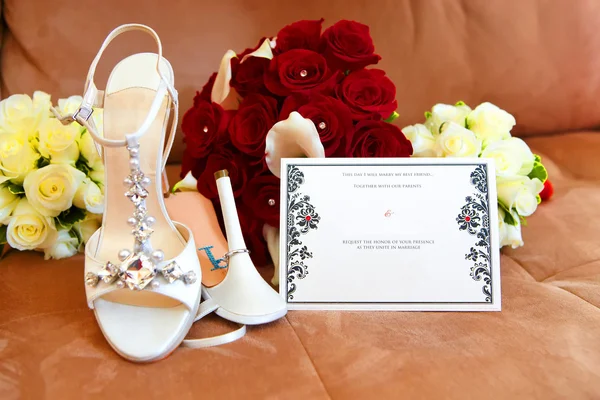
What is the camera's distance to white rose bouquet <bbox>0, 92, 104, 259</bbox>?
78 centimetres

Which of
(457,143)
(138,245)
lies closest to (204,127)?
(138,245)

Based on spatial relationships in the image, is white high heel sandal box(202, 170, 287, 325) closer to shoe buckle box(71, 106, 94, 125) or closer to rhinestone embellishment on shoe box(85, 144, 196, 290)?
rhinestone embellishment on shoe box(85, 144, 196, 290)

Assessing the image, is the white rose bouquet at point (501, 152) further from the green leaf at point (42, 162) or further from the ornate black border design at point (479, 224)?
the green leaf at point (42, 162)

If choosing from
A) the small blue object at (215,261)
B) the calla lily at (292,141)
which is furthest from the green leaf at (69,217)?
the calla lily at (292,141)

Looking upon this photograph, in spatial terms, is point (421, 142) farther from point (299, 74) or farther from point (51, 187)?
point (51, 187)

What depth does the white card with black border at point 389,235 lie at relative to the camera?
67cm

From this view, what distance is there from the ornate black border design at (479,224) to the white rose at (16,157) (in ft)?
2.11

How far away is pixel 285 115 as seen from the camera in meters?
0.75

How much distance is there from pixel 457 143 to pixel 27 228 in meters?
0.68

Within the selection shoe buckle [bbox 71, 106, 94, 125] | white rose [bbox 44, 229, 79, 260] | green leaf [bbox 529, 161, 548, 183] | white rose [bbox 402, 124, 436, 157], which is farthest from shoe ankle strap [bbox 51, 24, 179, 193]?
green leaf [bbox 529, 161, 548, 183]

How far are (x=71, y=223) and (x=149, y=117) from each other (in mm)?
308

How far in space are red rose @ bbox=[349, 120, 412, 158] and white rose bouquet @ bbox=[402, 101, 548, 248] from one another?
0.36ft

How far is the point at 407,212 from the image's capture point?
0.69 m

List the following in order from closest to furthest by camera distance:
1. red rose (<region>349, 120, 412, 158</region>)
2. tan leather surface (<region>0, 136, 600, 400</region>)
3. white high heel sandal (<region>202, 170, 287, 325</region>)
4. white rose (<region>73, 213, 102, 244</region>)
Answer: tan leather surface (<region>0, 136, 600, 400</region>) < white high heel sandal (<region>202, 170, 287, 325</region>) < red rose (<region>349, 120, 412, 158</region>) < white rose (<region>73, 213, 102, 244</region>)
